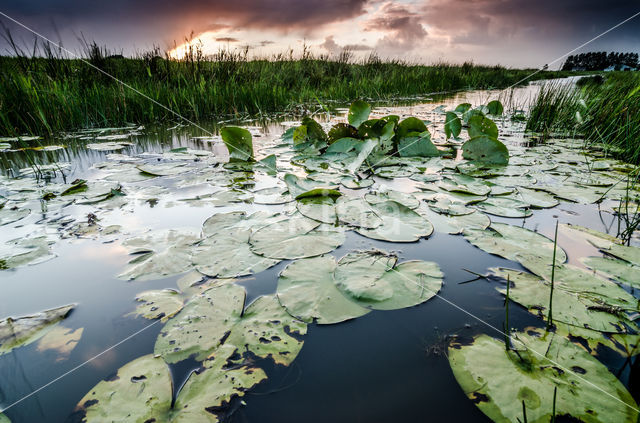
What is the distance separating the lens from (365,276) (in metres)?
0.90

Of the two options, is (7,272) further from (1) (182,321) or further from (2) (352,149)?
(2) (352,149)

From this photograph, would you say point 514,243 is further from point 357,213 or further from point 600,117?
point 600,117

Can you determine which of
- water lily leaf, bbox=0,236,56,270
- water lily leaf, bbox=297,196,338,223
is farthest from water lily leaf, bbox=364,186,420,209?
water lily leaf, bbox=0,236,56,270

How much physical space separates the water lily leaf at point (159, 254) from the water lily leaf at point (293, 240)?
233 mm

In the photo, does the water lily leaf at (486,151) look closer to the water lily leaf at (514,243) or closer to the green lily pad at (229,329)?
the water lily leaf at (514,243)

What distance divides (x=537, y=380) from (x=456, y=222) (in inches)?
29.1

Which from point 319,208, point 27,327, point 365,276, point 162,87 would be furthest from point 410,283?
point 162,87

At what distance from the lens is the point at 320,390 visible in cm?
60

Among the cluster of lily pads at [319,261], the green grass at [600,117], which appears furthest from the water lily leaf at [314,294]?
the green grass at [600,117]

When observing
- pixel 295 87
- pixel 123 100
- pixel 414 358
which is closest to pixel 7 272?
pixel 414 358

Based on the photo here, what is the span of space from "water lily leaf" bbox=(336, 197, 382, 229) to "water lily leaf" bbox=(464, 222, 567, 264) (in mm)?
368

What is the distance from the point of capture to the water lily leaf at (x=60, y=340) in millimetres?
684

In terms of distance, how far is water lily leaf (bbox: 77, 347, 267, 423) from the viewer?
1.78ft
